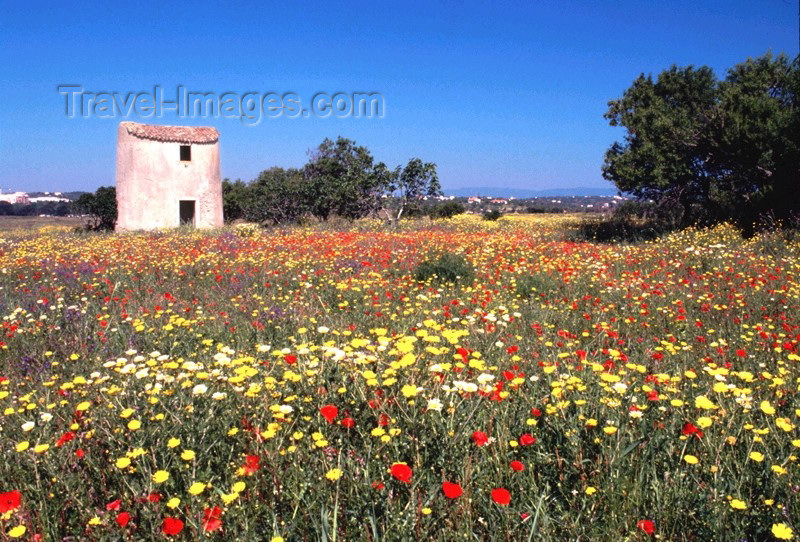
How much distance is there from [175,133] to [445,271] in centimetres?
2033

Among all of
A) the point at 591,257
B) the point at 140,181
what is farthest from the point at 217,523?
the point at 140,181

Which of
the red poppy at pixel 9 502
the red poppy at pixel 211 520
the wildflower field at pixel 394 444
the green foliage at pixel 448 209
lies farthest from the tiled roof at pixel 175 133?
the red poppy at pixel 211 520

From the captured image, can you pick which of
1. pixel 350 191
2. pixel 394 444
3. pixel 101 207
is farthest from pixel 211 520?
pixel 101 207

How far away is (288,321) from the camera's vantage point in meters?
5.59

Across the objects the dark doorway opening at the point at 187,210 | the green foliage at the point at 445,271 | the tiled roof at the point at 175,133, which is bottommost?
the green foliage at the point at 445,271

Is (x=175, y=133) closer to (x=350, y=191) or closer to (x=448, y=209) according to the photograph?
(x=350, y=191)

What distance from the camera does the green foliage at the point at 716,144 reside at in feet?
46.4

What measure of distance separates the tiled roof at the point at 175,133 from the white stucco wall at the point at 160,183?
0.65 feet

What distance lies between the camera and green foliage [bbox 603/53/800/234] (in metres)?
14.1

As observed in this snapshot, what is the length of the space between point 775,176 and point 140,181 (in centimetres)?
2408

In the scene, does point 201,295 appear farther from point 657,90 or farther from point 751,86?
point 657,90

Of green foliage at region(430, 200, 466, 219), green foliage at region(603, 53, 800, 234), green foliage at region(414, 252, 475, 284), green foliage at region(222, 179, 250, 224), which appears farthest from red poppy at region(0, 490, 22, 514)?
green foliage at region(222, 179, 250, 224)

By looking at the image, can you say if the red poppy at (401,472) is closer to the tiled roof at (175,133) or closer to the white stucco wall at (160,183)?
the white stucco wall at (160,183)

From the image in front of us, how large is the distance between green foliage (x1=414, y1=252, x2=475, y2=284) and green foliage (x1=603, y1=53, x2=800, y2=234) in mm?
10330
